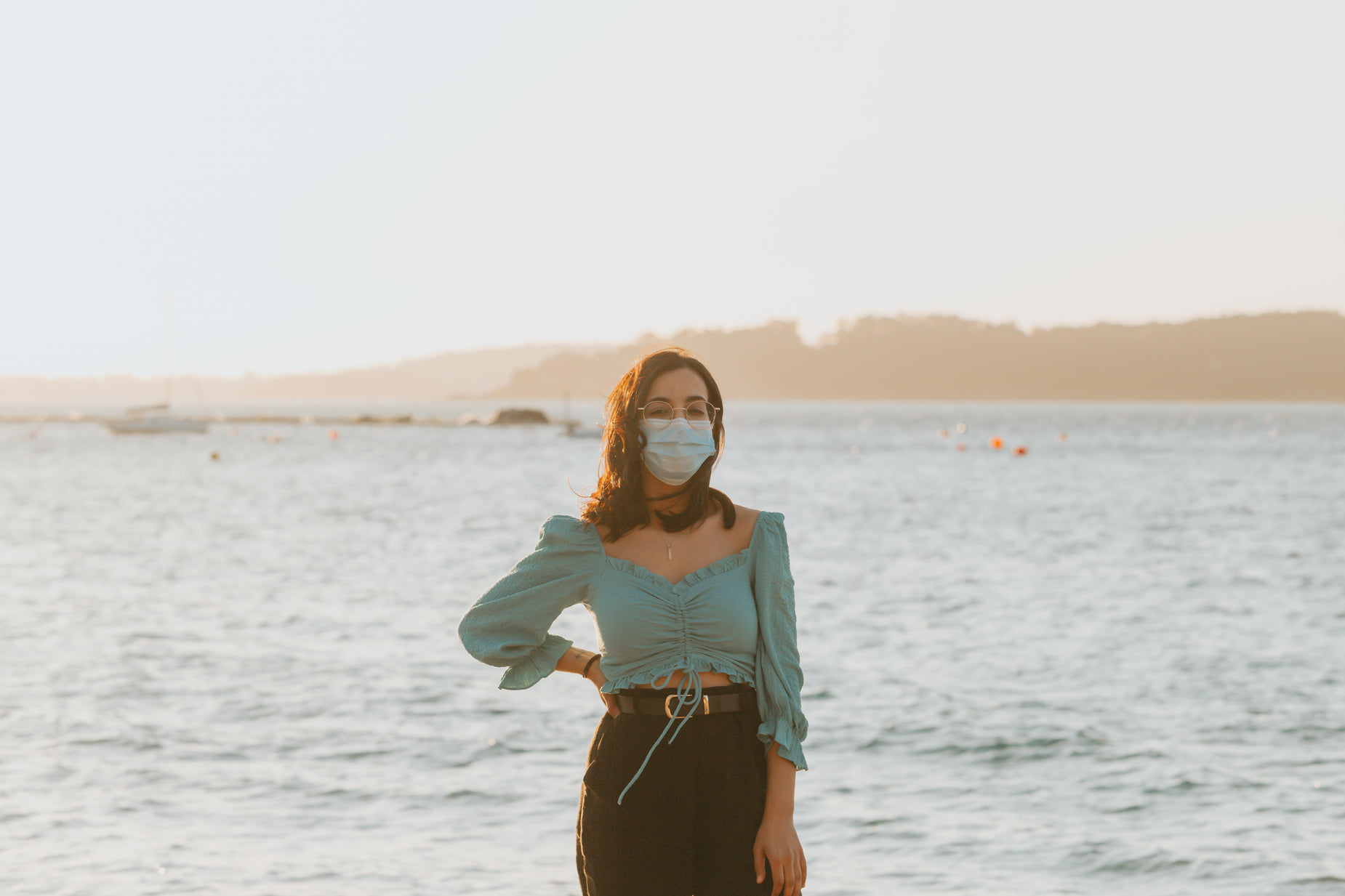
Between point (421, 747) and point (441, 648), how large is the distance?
18.0ft

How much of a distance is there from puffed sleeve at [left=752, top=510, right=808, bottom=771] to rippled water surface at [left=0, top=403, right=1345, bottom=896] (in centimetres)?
616

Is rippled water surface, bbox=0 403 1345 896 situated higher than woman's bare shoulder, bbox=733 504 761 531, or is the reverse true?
woman's bare shoulder, bbox=733 504 761 531

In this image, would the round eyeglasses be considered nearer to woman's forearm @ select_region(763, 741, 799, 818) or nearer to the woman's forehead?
the woman's forehead

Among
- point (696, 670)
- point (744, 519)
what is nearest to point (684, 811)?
point (696, 670)

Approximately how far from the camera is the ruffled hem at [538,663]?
3670 millimetres

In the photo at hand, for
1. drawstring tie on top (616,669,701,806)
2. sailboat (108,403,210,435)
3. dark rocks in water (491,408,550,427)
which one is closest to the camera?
drawstring tie on top (616,669,701,806)

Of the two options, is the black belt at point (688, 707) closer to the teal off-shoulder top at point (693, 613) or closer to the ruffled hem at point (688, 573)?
Result: the teal off-shoulder top at point (693, 613)

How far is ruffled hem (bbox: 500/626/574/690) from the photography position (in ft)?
12.0

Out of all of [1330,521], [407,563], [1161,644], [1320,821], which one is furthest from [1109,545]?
[1320,821]

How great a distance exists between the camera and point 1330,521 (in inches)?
1657

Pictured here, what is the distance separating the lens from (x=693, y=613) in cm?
340

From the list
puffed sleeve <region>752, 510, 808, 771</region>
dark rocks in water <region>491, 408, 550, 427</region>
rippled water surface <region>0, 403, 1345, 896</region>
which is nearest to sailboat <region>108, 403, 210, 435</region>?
dark rocks in water <region>491, 408, 550, 427</region>

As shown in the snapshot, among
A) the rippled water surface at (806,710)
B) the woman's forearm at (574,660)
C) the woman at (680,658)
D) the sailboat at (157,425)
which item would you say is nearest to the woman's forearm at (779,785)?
the woman at (680,658)

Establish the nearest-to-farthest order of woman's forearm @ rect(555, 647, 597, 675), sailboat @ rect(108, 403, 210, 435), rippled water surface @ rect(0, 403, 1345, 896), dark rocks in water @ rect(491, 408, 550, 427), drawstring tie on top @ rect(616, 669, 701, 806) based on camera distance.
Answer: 1. drawstring tie on top @ rect(616, 669, 701, 806)
2. woman's forearm @ rect(555, 647, 597, 675)
3. rippled water surface @ rect(0, 403, 1345, 896)
4. sailboat @ rect(108, 403, 210, 435)
5. dark rocks in water @ rect(491, 408, 550, 427)
